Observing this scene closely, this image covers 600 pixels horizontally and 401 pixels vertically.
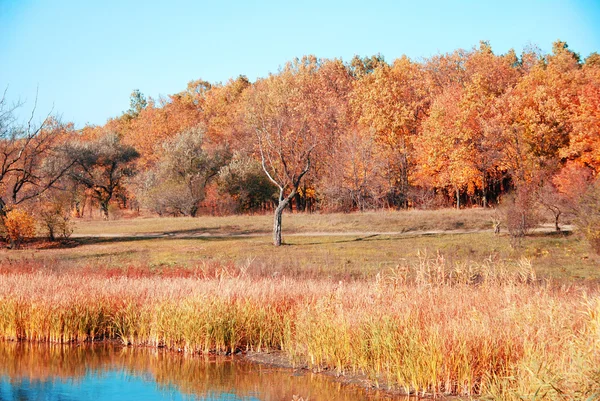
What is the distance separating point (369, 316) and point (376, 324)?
303mm

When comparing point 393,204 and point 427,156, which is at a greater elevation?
point 427,156

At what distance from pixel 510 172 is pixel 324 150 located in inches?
708

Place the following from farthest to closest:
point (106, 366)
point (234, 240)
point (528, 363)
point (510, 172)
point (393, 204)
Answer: point (393, 204) < point (510, 172) < point (234, 240) < point (106, 366) < point (528, 363)

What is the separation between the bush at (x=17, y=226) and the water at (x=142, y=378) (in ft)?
71.9

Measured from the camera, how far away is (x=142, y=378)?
538 inches

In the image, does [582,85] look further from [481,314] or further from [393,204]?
[481,314]

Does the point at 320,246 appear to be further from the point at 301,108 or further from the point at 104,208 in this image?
the point at 104,208

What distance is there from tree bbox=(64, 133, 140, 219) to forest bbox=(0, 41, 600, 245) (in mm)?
166

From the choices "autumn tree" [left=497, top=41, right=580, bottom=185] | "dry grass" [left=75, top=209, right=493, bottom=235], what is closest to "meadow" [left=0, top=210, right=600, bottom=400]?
"dry grass" [left=75, top=209, right=493, bottom=235]

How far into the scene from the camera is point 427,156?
50.4 metres

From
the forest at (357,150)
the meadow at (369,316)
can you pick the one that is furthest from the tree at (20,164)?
the meadow at (369,316)

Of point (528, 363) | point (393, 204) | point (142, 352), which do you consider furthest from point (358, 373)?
point (393, 204)

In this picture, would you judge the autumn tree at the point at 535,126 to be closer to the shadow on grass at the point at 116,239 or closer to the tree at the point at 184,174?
the shadow on grass at the point at 116,239

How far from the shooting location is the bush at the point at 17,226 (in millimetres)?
36062
